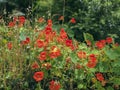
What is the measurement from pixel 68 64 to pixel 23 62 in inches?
19.8

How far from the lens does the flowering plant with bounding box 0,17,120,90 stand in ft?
13.8

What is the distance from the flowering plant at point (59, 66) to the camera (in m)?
4.19

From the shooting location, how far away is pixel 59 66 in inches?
166

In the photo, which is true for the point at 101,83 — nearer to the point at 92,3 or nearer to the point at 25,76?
the point at 25,76

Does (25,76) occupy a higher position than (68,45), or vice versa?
(68,45)

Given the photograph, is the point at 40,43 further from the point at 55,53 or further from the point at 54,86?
the point at 54,86

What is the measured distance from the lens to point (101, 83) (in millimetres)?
4191

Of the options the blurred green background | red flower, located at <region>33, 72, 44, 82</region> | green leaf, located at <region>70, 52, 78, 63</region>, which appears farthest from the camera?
the blurred green background

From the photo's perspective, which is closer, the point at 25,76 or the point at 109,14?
the point at 25,76

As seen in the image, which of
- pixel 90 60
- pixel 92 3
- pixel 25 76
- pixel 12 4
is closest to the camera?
pixel 90 60

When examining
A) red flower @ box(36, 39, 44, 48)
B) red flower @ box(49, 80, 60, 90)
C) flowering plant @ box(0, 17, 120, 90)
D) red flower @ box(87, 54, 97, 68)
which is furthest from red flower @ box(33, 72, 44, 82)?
red flower @ box(87, 54, 97, 68)

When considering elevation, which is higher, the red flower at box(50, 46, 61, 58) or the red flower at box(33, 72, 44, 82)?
the red flower at box(50, 46, 61, 58)

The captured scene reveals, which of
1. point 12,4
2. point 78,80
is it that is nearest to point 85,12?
point 12,4

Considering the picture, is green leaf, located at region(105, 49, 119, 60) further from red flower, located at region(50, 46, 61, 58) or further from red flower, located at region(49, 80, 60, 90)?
red flower, located at region(49, 80, 60, 90)
